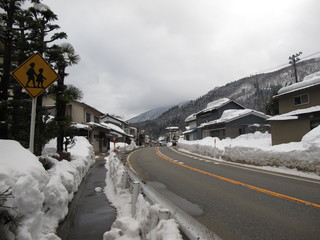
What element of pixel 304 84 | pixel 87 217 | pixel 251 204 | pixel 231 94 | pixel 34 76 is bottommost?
pixel 87 217

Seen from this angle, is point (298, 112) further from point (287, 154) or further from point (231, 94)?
point (231, 94)

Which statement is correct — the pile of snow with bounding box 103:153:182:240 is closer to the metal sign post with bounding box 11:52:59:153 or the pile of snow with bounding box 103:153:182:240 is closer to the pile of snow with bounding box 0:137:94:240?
the pile of snow with bounding box 0:137:94:240

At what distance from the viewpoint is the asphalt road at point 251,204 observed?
13.2 ft

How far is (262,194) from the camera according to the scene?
6.41 meters

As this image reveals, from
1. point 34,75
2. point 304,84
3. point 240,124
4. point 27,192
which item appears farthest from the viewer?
point 240,124

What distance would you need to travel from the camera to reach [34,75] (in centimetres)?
568

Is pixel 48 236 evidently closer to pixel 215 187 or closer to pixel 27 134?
pixel 215 187

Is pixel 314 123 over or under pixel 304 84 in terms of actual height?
under

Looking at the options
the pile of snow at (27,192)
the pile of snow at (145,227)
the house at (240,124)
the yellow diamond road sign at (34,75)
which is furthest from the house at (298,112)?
the pile of snow at (27,192)

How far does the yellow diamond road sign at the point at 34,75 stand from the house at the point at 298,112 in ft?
60.7

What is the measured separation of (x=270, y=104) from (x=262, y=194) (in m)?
31.2

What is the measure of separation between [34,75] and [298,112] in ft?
65.2

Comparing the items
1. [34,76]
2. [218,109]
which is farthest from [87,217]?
[218,109]

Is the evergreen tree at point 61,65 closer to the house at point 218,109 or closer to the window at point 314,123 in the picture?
the window at point 314,123
